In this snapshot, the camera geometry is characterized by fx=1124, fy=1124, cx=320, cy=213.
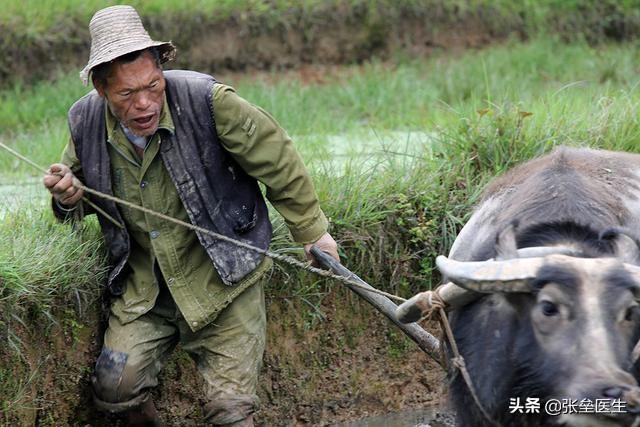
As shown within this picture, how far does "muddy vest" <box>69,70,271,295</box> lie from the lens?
13.9 ft

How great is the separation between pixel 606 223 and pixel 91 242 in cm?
211

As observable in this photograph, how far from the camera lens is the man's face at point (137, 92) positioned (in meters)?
4.02

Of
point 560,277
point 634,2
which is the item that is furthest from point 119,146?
point 634,2

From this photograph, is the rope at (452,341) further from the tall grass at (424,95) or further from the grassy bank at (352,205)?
the tall grass at (424,95)

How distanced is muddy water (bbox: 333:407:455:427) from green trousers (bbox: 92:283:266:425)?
1099 millimetres

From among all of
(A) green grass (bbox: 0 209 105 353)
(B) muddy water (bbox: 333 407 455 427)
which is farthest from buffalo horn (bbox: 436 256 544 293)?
(B) muddy water (bbox: 333 407 455 427)

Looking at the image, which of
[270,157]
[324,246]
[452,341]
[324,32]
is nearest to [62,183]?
[270,157]

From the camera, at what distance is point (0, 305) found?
429cm

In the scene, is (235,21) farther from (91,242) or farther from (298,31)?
(91,242)

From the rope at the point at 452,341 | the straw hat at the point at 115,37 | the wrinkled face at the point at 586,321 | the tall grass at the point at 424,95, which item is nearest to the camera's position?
→ the wrinkled face at the point at 586,321

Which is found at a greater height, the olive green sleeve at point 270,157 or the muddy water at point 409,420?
the olive green sleeve at point 270,157

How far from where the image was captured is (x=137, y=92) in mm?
4027

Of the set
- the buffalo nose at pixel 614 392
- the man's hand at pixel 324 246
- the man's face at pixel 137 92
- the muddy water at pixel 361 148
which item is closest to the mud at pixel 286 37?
the muddy water at pixel 361 148

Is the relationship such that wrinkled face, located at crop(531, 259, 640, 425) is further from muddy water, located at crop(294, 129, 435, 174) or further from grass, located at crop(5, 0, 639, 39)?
grass, located at crop(5, 0, 639, 39)
